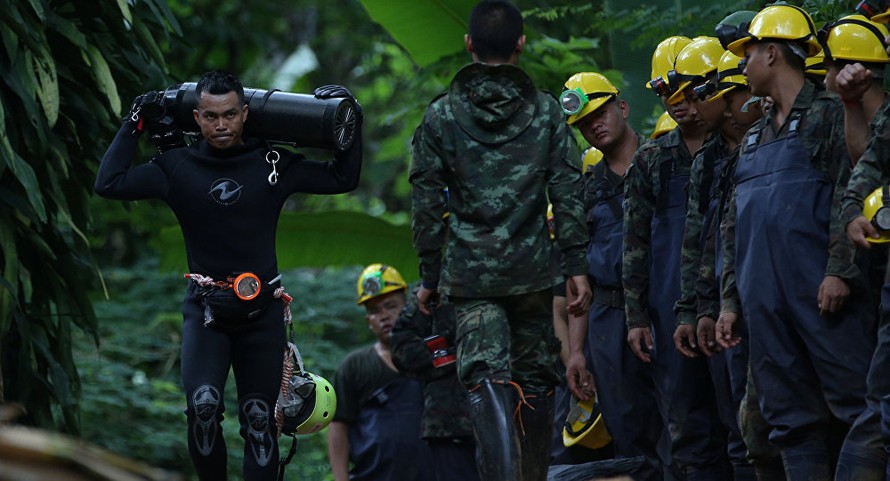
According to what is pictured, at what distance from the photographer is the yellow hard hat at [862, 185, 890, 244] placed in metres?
4.94

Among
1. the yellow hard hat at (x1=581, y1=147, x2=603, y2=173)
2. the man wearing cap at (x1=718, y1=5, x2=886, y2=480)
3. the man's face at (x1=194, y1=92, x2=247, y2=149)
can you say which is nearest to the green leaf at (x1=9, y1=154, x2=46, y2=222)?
the man's face at (x1=194, y1=92, x2=247, y2=149)

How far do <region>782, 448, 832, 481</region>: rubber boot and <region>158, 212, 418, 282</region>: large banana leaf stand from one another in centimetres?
698

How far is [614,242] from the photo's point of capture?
25.2 feet

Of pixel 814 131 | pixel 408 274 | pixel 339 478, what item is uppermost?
pixel 408 274

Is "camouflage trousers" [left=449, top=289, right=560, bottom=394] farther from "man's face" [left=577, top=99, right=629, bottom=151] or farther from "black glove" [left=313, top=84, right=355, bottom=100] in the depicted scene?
"man's face" [left=577, top=99, right=629, bottom=151]

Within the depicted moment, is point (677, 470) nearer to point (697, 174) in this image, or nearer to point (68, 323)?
point (697, 174)

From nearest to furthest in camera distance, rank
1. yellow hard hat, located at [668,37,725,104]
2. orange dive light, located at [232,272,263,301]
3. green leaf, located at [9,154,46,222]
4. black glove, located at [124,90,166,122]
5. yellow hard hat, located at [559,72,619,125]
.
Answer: orange dive light, located at [232,272,263,301]
black glove, located at [124,90,166,122]
yellow hard hat, located at [668,37,725,104]
yellow hard hat, located at [559,72,619,125]
green leaf, located at [9,154,46,222]

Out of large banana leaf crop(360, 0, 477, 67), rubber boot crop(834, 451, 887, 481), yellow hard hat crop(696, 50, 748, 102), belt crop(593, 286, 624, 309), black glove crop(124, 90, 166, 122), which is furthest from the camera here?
large banana leaf crop(360, 0, 477, 67)

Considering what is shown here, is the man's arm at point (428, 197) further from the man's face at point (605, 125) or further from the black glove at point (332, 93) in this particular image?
the man's face at point (605, 125)

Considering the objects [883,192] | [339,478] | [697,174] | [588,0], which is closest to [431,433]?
[339,478]

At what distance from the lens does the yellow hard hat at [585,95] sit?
7.72 meters

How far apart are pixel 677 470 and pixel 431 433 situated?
1.88 metres

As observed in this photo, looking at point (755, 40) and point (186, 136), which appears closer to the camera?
point (755, 40)

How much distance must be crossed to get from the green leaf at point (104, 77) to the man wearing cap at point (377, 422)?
2.56m
